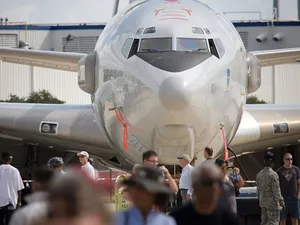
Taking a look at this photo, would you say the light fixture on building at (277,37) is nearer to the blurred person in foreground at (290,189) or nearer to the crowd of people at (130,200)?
the blurred person in foreground at (290,189)

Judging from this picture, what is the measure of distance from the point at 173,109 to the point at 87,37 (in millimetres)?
53127

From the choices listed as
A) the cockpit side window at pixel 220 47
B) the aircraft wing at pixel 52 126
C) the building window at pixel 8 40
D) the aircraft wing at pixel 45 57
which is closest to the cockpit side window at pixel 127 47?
the cockpit side window at pixel 220 47

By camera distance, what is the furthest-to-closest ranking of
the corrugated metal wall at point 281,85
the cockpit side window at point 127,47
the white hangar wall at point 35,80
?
the corrugated metal wall at point 281,85, the white hangar wall at point 35,80, the cockpit side window at point 127,47

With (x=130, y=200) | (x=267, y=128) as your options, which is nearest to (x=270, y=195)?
(x=267, y=128)

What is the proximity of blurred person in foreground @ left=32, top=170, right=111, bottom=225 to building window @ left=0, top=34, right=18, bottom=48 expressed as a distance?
63.1 meters

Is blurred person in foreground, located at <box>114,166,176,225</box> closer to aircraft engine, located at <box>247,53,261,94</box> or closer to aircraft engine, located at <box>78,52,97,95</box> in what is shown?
aircraft engine, located at <box>78,52,97,95</box>

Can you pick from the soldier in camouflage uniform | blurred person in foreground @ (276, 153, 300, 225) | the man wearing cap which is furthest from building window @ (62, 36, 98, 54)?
the man wearing cap

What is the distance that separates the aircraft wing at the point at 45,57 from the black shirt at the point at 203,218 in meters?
13.9

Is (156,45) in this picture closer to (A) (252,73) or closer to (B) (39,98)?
(A) (252,73)

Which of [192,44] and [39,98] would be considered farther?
[39,98]

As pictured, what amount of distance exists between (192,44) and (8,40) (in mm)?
51899

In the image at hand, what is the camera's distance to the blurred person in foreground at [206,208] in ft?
19.4

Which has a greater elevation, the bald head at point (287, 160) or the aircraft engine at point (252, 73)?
the aircraft engine at point (252, 73)

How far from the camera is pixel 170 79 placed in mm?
14492
